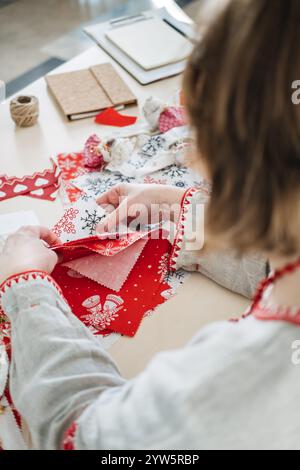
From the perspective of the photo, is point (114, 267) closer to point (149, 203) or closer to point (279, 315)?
point (149, 203)

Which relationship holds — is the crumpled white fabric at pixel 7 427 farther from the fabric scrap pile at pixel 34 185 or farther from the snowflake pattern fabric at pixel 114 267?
the fabric scrap pile at pixel 34 185

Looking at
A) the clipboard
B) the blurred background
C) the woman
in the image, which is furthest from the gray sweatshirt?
the blurred background

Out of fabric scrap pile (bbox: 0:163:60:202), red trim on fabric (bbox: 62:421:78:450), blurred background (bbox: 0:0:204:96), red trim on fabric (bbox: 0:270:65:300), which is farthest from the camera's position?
blurred background (bbox: 0:0:204:96)

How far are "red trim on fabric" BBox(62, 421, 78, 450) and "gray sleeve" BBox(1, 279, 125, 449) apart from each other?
0.05ft

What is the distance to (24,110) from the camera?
1.08m

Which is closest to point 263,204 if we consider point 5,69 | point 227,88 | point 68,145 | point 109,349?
point 227,88

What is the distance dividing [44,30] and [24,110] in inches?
67.4

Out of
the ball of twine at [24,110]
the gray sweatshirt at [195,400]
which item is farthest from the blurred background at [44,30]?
the gray sweatshirt at [195,400]

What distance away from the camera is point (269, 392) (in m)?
0.42

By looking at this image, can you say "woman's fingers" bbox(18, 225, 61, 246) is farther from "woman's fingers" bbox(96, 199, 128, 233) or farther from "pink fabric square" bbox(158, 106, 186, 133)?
"pink fabric square" bbox(158, 106, 186, 133)

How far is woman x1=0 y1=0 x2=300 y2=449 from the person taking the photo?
1.14 ft

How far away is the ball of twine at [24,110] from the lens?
108cm

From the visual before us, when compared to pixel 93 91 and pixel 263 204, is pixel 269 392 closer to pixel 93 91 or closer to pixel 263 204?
pixel 263 204

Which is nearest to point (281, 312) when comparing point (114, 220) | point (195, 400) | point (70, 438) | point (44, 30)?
point (195, 400)
